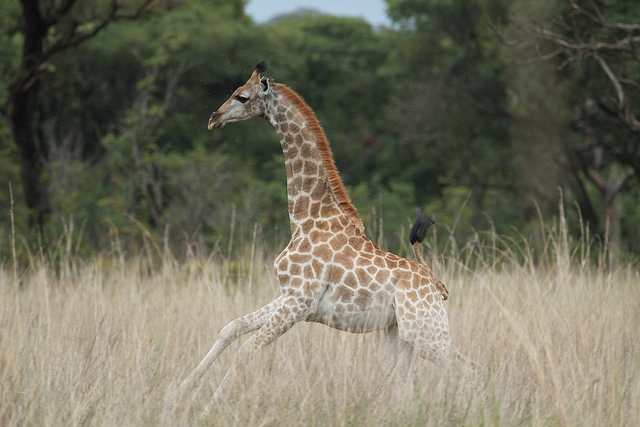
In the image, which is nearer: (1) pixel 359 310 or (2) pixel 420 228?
(1) pixel 359 310

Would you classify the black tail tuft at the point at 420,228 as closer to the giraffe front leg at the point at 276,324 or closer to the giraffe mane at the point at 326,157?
the giraffe mane at the point at 326,157

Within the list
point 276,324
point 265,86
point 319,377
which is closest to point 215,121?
point 265,86

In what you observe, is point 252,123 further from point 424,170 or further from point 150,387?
point 150,387

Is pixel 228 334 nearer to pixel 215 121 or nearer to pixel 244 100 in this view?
pixel 215 121

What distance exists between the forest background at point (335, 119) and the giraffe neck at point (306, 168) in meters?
5.51

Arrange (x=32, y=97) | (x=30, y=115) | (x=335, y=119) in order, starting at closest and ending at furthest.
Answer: (x=32, y=97) → (x=30, y=115) → (x=335, y=119)

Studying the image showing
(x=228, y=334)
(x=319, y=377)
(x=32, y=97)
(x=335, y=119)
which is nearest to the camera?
(x=319, y=377)

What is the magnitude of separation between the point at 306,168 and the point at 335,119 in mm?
21808

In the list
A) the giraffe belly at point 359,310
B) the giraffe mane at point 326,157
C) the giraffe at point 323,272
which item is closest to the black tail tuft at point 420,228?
the giraffe at point 323,272

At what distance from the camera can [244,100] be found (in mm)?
4512

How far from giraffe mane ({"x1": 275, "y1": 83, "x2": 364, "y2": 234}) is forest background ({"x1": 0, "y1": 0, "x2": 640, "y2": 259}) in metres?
5.53

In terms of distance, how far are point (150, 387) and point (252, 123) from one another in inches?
802

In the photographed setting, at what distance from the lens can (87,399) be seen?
12.6ft

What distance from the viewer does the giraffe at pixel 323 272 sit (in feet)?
13.7
